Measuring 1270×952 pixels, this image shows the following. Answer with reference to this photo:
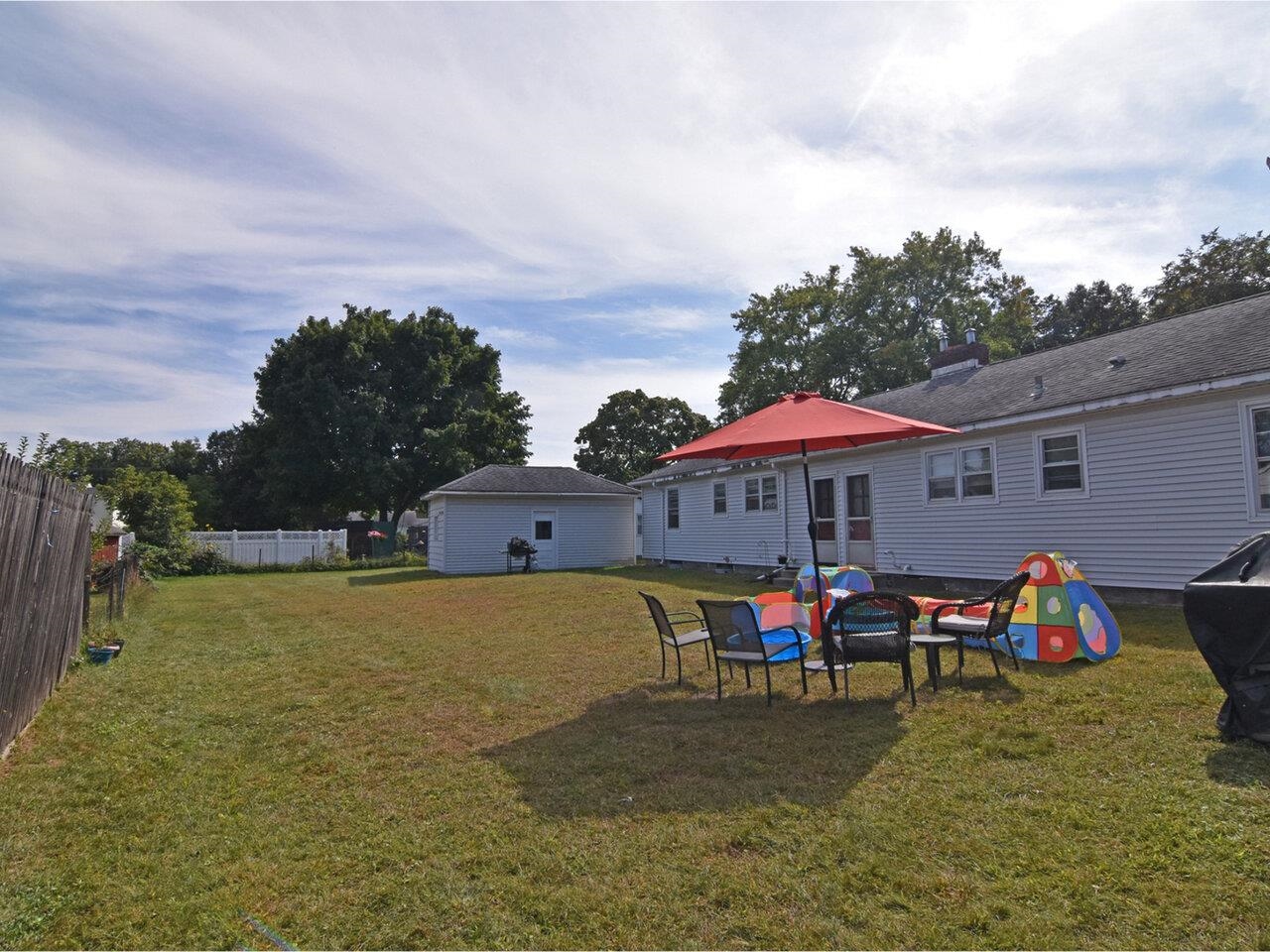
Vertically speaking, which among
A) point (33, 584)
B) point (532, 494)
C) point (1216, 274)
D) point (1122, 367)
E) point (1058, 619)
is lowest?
point (1058, 619)

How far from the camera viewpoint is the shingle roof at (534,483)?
80.8ft

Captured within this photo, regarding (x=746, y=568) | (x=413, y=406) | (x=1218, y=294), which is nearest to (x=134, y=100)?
(x=746, y=568)

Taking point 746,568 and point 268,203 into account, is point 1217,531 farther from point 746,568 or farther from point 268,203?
point 268,203

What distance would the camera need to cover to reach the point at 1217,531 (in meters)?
9.84

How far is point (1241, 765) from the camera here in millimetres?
3961

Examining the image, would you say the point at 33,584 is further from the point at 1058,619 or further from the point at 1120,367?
the point at 1120,367

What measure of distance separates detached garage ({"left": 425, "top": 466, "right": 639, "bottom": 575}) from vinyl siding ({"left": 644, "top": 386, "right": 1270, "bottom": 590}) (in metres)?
12.9

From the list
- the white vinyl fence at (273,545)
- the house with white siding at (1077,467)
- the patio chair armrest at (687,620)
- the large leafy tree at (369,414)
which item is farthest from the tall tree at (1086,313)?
the white vinyl fence at (273,545)

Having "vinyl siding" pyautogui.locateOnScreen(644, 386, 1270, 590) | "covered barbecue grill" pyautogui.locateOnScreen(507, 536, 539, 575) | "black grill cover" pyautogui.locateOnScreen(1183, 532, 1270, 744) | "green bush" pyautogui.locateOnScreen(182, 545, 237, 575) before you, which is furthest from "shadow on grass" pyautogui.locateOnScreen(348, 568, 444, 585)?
"black grill cover" pyautogui.locateOnScreen(1183, 532, 1270, 744)

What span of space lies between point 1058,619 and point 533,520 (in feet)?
66.8

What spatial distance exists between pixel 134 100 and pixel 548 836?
839cm

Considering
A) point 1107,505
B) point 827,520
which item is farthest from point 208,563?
point 1107,505

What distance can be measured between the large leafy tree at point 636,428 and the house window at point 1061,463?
120ft

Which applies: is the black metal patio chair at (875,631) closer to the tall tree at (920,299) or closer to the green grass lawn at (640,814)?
the green grass lawn at (640,814)
